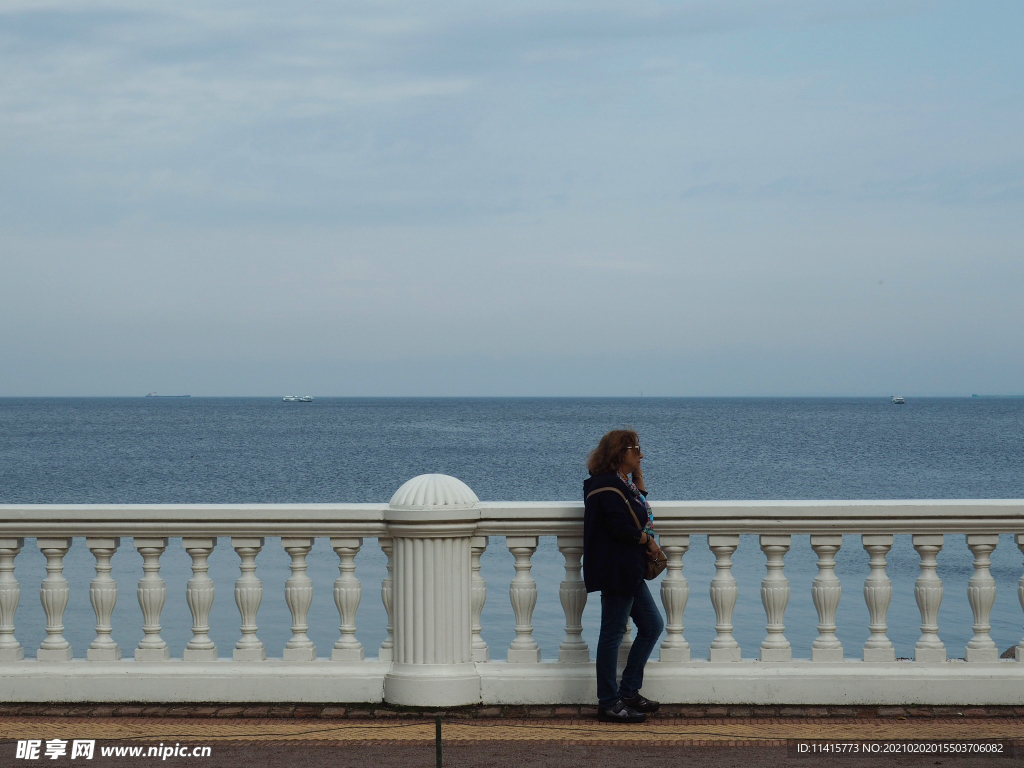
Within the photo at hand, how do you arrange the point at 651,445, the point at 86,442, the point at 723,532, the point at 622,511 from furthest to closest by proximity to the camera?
the point at 86,442 < the point at 651,445 < the point at 723,532 < the point at 622,511

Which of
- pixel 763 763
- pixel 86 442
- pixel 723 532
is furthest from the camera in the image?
pixel 86 442

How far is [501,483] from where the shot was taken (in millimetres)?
54062

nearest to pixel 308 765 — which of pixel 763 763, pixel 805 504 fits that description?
pixel 763 763

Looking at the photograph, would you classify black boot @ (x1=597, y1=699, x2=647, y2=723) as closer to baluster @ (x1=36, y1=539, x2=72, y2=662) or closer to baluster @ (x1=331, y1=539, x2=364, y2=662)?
baluster @ (x1=331, y1=539, x2=364, y2=662)

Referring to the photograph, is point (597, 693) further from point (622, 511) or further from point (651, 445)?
point (651, 445)

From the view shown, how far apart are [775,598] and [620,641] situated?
938 mm

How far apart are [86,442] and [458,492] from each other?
97.3 meters

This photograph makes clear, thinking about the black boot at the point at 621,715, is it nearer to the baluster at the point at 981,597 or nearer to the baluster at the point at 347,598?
the baluster at the point at 347,598

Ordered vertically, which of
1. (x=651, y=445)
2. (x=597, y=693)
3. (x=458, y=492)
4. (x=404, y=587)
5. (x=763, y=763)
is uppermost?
(x=651, y=445)

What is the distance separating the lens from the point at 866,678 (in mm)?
6363

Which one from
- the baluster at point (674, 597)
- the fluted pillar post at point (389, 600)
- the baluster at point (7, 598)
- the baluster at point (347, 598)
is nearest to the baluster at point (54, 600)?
the baluster at point (7, 598)

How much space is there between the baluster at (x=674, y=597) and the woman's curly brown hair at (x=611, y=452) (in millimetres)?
622

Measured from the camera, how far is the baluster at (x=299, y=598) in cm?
646

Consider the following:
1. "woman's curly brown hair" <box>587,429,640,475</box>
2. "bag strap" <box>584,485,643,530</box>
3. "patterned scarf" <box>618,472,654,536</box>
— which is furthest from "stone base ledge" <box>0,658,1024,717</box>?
"woman's curly brown hair" <box>587,429,640,475</box>
